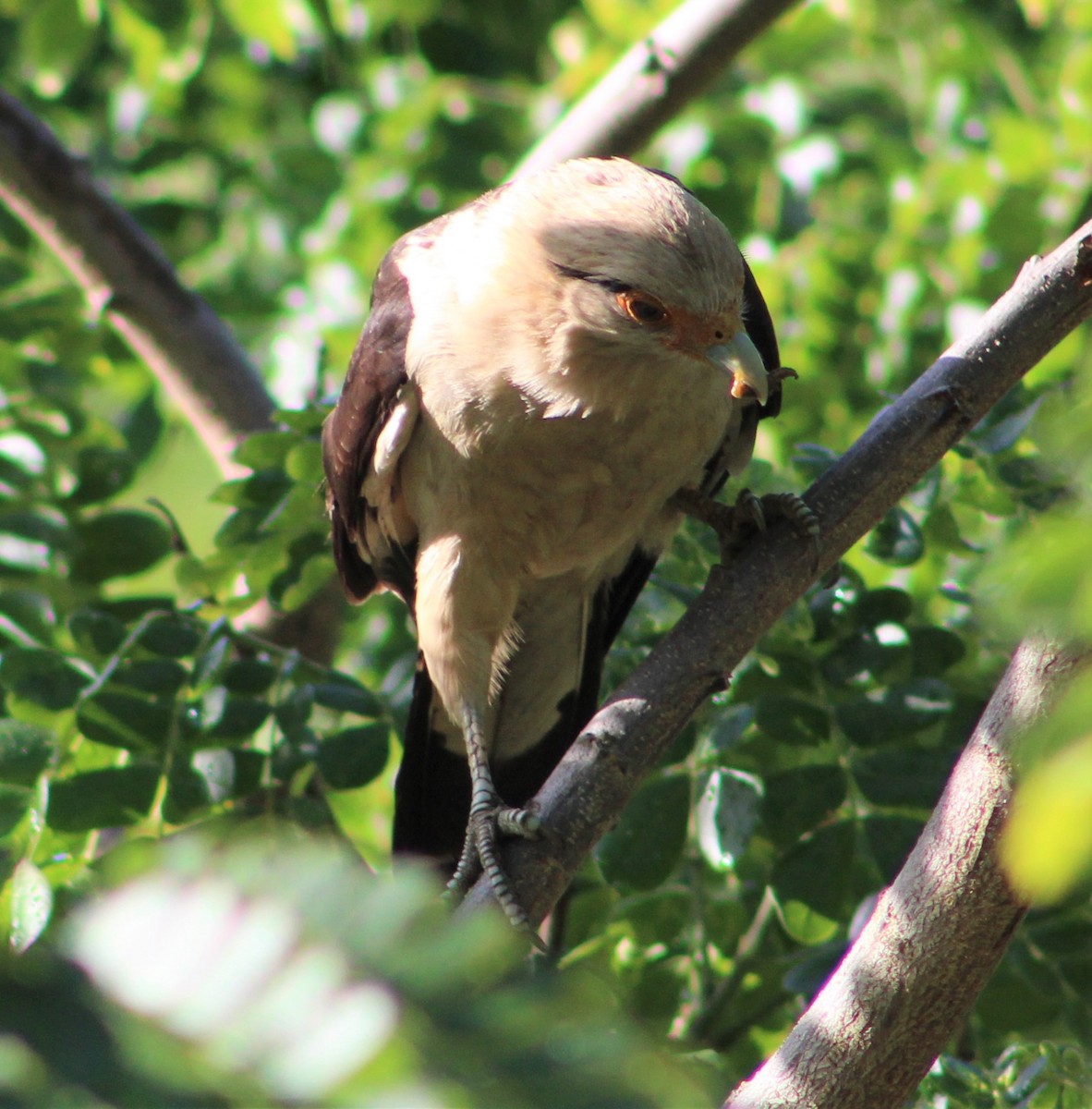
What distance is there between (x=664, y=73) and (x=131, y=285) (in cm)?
195

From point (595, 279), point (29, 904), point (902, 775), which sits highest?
point (595, 279)

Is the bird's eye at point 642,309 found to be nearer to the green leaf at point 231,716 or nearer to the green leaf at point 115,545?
the green leaf at point 231,716

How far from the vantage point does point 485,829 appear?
10.6ft

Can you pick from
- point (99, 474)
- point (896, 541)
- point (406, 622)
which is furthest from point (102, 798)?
point (896, 541)

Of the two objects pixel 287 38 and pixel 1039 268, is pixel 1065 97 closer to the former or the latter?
pixel 1039 268

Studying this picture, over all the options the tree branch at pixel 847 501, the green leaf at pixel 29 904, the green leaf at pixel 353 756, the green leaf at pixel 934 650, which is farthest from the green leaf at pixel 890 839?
the green leaf at pixel 29 904

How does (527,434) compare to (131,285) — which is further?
(131,285)

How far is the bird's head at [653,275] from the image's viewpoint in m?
3.14

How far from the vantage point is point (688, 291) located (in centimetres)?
313

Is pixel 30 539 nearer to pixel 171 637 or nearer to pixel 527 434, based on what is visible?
pixel 171 637

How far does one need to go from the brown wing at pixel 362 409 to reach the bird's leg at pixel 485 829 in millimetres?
653

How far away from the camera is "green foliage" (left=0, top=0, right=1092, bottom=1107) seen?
93 centimetres

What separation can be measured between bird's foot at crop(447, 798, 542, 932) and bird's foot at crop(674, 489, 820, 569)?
2.83 ft

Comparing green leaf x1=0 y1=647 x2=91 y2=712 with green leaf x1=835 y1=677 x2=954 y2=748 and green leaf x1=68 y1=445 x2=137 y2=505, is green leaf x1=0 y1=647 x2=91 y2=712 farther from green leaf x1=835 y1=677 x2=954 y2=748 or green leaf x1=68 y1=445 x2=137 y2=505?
green leaf x1=835 y1=677 x2=954 y2=748
